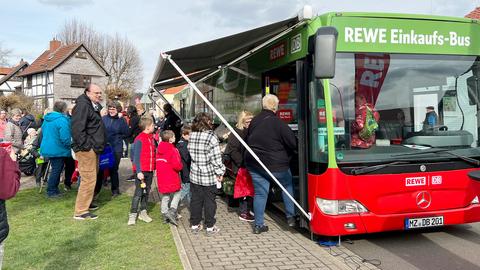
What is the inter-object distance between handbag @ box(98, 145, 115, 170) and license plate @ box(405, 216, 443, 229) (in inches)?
214

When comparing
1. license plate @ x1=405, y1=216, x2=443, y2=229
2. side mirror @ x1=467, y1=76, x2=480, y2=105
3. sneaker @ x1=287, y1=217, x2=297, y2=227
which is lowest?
sneaker @ x1=287, y1=217, x2=297, y2=227

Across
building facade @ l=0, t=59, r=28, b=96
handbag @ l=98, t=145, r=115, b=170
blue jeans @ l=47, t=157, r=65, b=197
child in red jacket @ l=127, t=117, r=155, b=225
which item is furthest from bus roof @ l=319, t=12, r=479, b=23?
building facade @ l=0, t=59, r=28, b=96

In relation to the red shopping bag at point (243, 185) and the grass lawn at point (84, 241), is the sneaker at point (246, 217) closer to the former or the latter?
the red shopping bag at point (243, 185)

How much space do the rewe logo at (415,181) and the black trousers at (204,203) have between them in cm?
247

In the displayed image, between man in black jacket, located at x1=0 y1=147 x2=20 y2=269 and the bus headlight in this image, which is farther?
the bus headlight

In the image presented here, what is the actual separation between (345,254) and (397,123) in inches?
66.4

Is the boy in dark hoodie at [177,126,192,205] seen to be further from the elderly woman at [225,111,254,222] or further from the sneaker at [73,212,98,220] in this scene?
the sneaker at [73,212,98,220]

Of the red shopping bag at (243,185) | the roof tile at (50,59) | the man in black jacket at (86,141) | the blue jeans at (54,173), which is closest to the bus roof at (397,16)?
the red shopping bag at (243,185)

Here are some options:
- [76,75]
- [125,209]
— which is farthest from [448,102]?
[76,75]

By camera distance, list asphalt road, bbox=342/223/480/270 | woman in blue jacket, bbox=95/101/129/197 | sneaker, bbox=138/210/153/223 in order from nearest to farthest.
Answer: asphalt road, bbox=342/223/480/270
sneaker, bbox=138/210/153/223
woman in blue jacket, bbox=95/101/129/197

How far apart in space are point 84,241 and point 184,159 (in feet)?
6.12

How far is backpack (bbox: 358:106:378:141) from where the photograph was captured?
5.25 metres

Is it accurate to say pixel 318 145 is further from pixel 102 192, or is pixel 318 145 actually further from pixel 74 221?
pixel 102 192

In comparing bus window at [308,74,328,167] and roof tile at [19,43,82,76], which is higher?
roof tile at [19,43,82,76]
